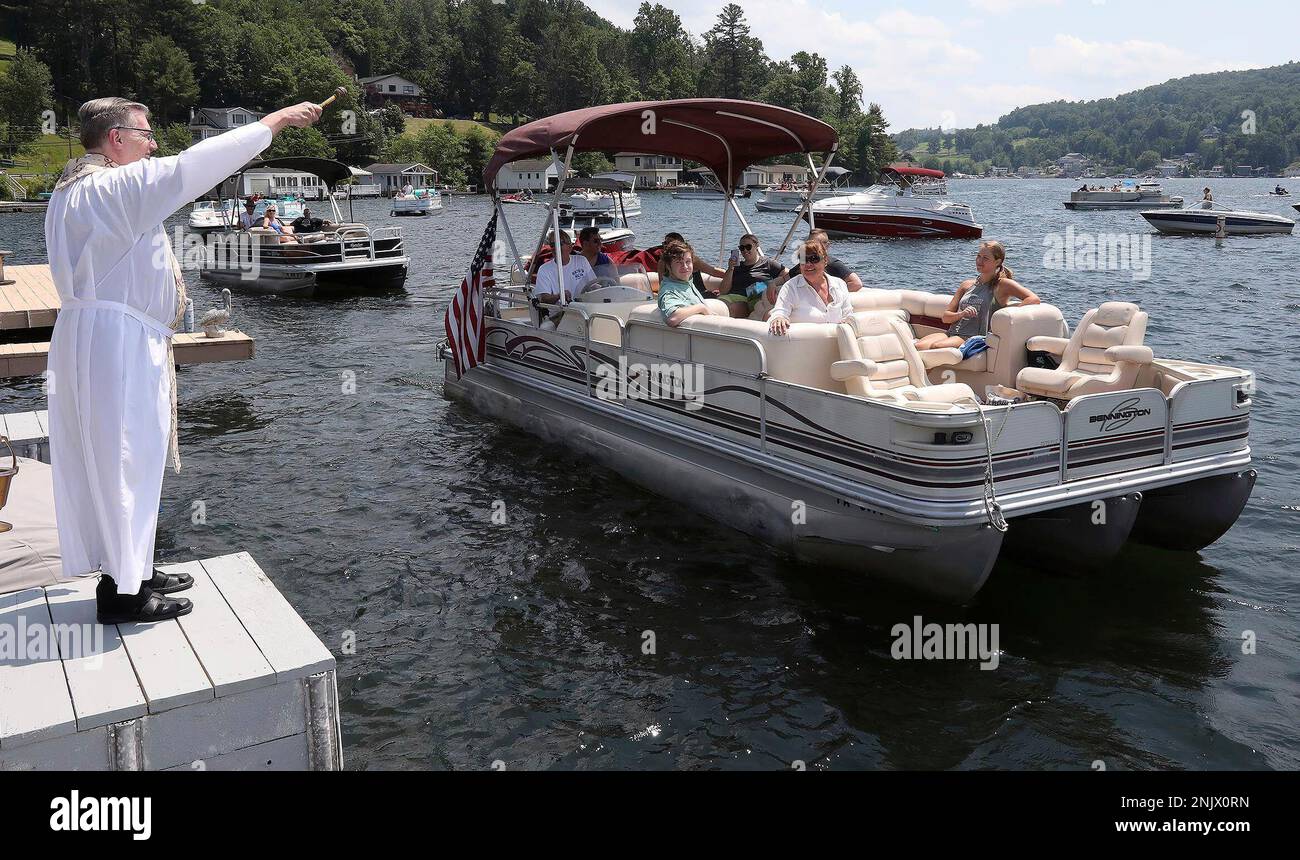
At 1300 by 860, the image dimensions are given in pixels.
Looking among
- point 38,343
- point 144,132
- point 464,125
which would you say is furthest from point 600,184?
point 464,125

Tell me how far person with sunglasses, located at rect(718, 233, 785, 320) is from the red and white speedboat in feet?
125

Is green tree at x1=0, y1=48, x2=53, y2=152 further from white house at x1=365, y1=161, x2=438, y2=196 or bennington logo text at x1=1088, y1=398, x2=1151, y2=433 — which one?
bennington logo text at x1=1088, y1=398, x2=1151, y2=433

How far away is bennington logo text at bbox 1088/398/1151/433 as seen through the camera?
23.3 ft

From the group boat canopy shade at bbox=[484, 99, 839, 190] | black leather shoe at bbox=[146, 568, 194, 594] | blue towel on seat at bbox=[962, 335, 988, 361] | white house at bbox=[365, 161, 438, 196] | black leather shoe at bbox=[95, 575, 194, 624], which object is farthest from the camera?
white house at bbox=[365, 161, 438, 196]

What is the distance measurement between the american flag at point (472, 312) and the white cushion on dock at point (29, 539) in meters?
6.41

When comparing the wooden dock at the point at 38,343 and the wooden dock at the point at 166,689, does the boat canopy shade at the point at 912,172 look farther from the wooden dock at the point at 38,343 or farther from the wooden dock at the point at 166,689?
the wooden dock at the point at 166,689

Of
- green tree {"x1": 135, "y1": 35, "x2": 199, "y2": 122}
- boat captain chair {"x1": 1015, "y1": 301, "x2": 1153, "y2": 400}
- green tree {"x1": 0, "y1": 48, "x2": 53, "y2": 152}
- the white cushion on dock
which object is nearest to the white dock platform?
the white cushion on dock

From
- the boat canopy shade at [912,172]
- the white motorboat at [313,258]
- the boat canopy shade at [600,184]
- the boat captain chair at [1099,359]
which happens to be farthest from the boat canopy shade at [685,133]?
the boat canopy shade at [912,172]

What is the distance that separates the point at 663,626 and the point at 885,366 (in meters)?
2.58

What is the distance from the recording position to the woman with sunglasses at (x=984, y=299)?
9.31 meters

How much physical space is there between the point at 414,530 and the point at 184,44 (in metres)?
133

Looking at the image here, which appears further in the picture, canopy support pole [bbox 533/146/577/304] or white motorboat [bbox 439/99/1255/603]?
canopy support pole [bbox 533/146/577/304]
